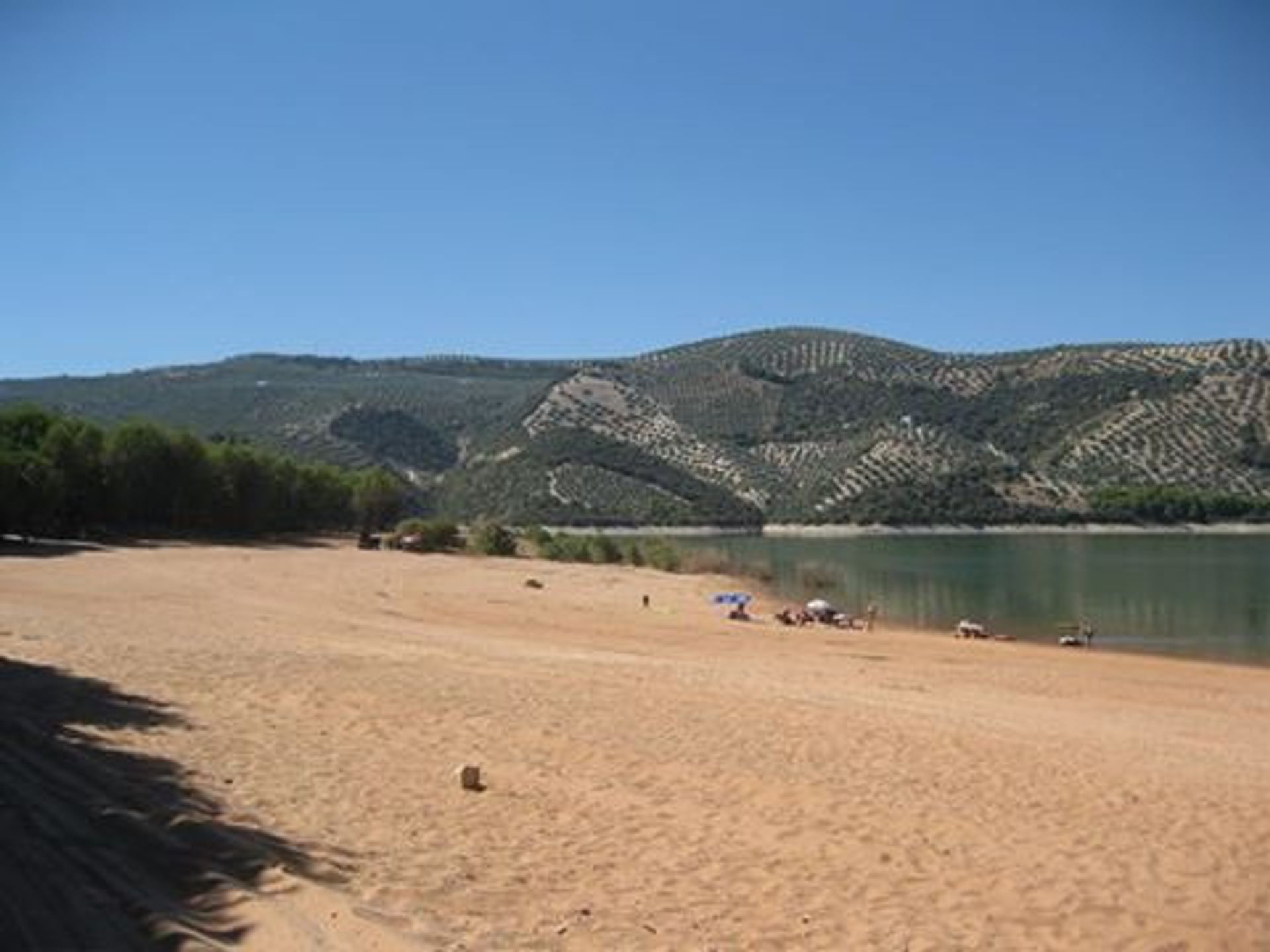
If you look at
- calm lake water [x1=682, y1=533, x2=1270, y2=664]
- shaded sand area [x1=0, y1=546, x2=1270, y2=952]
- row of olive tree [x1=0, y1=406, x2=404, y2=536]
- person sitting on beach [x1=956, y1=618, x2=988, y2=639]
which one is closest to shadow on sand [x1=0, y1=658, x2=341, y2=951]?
shaded sand area [x1=0, y1=546, x2=1270, y2=952]

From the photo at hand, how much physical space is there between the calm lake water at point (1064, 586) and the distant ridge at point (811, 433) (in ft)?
94.1

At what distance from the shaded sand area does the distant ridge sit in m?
121

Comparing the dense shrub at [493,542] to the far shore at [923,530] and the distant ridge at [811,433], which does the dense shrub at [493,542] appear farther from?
the distant ridge at [811,433]

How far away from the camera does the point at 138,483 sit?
220 ft

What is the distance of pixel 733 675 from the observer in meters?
22.3

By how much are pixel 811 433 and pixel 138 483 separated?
119232mm

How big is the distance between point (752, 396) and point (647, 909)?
180 metres

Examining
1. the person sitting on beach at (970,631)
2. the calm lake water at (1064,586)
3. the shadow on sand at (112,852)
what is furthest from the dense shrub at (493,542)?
the shadow on sand at (112,852)

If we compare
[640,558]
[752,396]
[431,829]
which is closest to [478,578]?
[640,558]

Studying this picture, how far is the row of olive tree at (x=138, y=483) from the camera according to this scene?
54188mm

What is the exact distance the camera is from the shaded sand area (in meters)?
7.67

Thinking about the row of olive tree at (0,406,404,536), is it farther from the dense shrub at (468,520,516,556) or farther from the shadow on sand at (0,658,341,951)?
the shadow on sand at (0,658,341,951)

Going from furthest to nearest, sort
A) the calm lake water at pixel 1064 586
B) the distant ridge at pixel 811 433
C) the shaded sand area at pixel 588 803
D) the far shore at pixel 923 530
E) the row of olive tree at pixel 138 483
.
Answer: the distant ridge at pixel 811 433 < the far shore at pixel 923 530 < the row of olive tree at pixel 138 483 < the calm lake water at pixel 1064 586 < the shaded sand area at pixel 588 803

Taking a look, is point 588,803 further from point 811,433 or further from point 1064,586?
point 811,433
